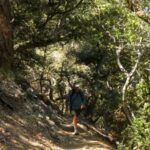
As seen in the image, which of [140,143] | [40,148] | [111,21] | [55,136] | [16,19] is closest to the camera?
[140,143]

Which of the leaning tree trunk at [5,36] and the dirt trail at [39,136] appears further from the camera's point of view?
the leaning tree trunk at [5,36]

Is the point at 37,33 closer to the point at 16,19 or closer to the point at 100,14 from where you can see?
the point at 16,19

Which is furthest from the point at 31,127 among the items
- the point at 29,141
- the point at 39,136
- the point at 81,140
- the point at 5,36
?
the point at 5,36

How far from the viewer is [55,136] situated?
14.3 meters

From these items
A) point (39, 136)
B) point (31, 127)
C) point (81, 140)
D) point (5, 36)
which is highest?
point (5, 36)

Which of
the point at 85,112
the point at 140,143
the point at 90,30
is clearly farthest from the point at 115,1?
the point at 85,112

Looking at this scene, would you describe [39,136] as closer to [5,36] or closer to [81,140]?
[81,140]

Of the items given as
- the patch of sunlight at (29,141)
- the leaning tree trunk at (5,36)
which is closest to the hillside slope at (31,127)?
the patch of sunlight at (29,141)

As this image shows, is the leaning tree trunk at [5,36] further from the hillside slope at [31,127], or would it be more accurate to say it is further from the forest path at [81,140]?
the forest path at [81,140]

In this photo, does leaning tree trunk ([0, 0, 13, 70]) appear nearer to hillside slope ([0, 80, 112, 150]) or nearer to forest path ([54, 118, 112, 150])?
hillside slope ([0, 80, 112, 150])

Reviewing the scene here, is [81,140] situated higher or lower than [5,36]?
lower

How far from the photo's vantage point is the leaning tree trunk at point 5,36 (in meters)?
15.5

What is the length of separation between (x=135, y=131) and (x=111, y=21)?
743 centimetres

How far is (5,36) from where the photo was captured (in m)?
15.8
